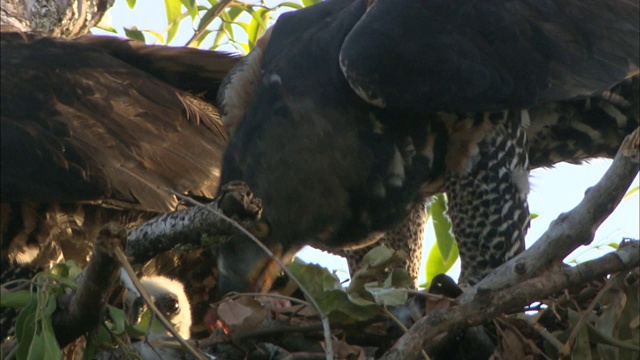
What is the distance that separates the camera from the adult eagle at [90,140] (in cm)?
417

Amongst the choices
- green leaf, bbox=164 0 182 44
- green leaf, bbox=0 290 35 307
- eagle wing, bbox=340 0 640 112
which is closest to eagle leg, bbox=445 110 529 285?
eagle wing, bbox=340 0 640 112

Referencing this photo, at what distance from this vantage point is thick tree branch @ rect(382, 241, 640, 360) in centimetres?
333

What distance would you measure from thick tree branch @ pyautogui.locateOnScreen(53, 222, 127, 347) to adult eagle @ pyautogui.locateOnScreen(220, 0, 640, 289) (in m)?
0.86

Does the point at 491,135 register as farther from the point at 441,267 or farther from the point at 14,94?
the point at 14,94

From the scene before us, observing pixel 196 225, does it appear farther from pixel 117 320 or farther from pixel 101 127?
pixel 101 127

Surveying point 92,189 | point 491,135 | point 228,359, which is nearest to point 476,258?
point 491,135

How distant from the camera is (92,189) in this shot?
4188 mm

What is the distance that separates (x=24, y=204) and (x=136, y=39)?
1.17 metres

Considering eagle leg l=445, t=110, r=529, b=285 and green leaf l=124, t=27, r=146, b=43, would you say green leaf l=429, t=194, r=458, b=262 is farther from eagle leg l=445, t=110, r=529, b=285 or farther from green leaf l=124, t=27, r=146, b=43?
green leaf l=124, t=27, r=146, b=43

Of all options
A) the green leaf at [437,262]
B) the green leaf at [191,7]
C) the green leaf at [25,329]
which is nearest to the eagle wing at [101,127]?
the green leaf at [191,7]

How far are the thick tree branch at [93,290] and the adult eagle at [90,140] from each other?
2.61 ft

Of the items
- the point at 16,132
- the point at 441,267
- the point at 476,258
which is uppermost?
the point at 16,132

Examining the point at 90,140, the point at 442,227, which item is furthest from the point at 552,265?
the point at 90,140

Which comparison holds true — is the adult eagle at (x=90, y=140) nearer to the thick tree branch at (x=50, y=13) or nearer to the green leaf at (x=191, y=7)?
the green leaf at (x=191, y=7)
